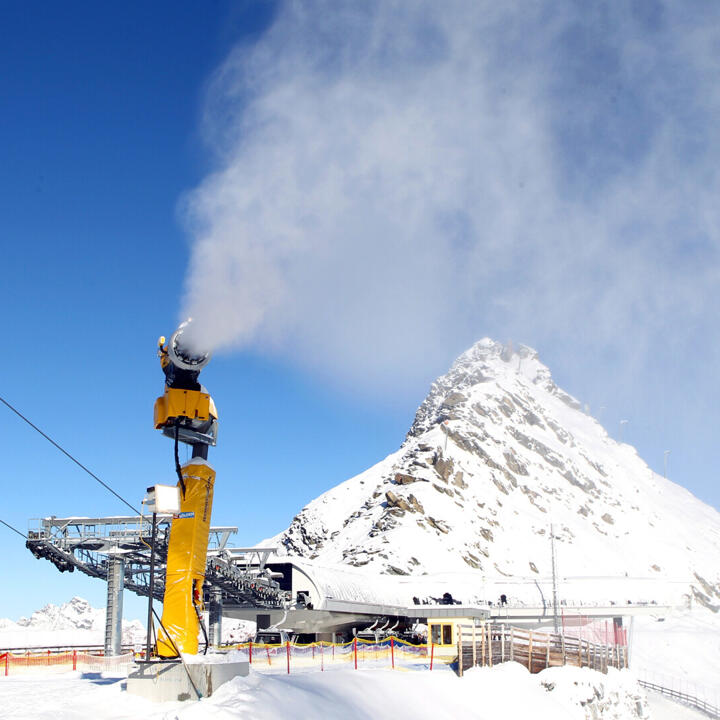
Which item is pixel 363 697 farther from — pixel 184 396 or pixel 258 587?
pixel 258 587

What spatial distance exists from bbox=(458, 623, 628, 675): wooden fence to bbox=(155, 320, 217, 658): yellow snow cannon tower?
417 inches

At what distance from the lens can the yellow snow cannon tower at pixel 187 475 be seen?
20172 mm

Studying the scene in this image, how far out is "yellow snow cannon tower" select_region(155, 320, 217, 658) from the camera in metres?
20.2

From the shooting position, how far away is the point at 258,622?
63.2 metres

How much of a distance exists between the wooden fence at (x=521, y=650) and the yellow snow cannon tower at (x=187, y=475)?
10.6m

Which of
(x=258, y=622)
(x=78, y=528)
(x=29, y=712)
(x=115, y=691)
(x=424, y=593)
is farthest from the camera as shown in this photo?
(x=424, y=593)

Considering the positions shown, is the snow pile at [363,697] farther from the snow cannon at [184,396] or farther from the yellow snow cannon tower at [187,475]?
the snow cannon at [184,396]

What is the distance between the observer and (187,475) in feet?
70.5

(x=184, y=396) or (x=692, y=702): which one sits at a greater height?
(x=184, y=396)

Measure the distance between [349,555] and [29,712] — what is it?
123199 millimetres

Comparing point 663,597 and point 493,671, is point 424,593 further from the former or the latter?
point 493,671

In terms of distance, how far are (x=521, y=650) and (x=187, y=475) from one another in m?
16.6

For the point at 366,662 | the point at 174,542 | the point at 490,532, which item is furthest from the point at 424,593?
the point at 174,542

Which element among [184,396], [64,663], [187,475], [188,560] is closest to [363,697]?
[188,560]
